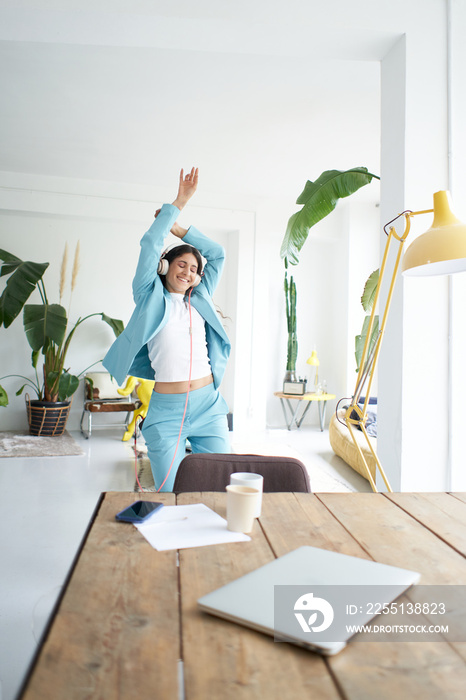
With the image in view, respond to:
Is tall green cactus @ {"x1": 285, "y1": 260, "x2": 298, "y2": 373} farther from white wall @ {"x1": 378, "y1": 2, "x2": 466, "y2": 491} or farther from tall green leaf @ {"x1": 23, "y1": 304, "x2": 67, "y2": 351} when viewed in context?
white wall @ {"x1": 378, "y1": 2, "x2": 466, "y2": 491}

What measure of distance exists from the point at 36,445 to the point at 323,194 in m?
3.69

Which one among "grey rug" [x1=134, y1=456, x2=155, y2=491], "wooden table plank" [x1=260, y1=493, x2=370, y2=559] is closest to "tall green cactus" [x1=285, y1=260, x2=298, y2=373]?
"grey rug" [x1=134, y1=456, x2=155, y2=491]

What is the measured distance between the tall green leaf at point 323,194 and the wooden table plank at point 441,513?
1610mm

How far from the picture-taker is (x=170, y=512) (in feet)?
3.66

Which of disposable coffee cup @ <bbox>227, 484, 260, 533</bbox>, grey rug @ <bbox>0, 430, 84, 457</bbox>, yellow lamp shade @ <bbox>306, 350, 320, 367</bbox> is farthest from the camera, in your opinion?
yellow lamp shade @ <bbox>306, 350, 320, 367</bbox>

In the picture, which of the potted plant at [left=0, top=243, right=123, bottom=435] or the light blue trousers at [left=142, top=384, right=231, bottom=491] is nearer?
the light blue trousers at [left=142, top=384, right=231, bottom=491]

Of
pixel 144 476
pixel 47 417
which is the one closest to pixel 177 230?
pixel 144 476

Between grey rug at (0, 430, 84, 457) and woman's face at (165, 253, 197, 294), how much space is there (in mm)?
2842

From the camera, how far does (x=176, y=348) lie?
2.24 metres

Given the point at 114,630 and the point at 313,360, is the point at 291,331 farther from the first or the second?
the point at 114,630

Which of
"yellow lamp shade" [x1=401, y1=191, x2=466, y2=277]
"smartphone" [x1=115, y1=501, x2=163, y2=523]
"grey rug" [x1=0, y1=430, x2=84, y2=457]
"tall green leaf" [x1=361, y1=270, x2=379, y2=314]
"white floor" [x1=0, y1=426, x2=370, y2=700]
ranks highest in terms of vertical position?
"tall green leaf" [x1=361, y1=270, x2=379, y2=314]

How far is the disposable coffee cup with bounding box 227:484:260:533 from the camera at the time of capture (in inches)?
39.9

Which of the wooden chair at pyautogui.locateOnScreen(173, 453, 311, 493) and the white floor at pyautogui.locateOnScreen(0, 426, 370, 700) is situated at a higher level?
the wooden chair at pyautogui.locateOnScreen(173, 453, 311, 493)

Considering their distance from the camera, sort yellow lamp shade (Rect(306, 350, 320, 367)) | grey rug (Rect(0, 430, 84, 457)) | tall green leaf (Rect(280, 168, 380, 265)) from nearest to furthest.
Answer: tall green leaf (Rect(280, 168, 380, 265)), grey rug (Rect(0, 430, 84, 457)), yellow lamp shade (Rect(306, 350, 320, 367))
